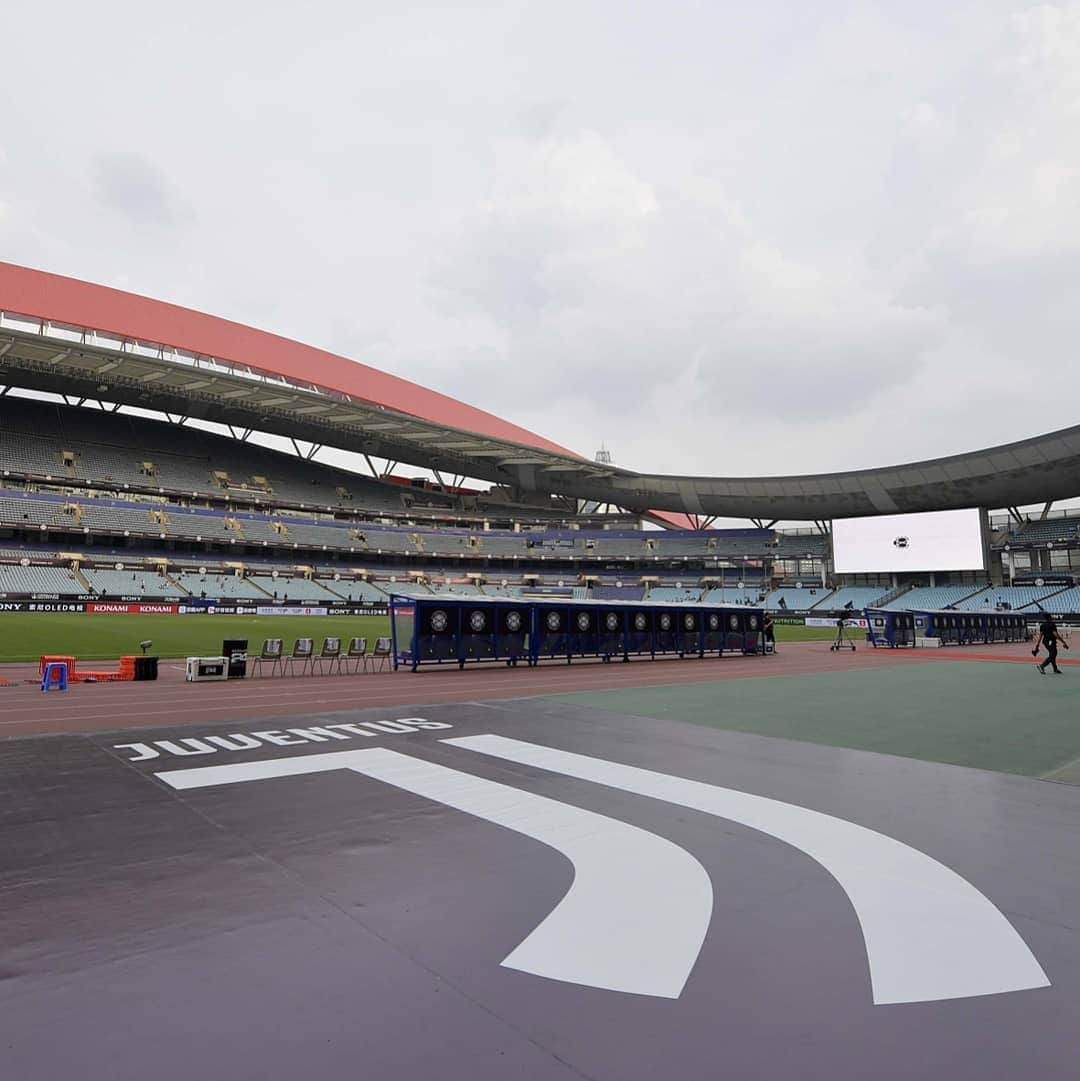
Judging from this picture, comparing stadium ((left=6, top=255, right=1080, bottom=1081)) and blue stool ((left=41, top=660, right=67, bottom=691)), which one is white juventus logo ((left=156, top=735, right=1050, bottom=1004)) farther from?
blue stool ((left=41, top=660, right=67, bottom=691))

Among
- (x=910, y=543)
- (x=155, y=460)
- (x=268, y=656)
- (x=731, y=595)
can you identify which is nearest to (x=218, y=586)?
(x=155, y=460)

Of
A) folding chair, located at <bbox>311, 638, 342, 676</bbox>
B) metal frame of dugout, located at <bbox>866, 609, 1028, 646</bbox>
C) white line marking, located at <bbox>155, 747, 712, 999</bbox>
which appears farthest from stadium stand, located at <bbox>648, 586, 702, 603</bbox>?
white line marking, located at <bbox>155, 747, 712, 999</bbox>

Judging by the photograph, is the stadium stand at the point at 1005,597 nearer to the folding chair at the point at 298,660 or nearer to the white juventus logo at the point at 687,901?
the folding chair at the point at 298,660

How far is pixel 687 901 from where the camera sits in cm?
445

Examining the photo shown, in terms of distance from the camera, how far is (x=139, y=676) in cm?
1839

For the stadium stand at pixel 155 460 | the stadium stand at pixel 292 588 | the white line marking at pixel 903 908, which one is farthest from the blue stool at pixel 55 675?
the stadium stand at pixel 155 460

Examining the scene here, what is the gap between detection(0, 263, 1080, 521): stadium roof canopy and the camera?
55.8m

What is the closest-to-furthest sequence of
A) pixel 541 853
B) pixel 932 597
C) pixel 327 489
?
pixel 541 853 → pixel 932 597 → pixel 327 489

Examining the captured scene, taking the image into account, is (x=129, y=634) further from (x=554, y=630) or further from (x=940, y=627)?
(x=940, y=627)

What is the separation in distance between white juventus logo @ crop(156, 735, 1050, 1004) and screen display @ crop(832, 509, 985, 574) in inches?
2573

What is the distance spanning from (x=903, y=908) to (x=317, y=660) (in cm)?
2261

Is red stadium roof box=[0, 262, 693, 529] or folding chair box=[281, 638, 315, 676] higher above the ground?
red stadium roof box=[0, 262, 693, 529]

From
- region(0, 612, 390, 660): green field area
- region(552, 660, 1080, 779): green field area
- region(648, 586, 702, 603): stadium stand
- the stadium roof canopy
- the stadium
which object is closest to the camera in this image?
the stadium

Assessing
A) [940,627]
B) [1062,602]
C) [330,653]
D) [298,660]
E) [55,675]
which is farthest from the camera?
[1062,602]
